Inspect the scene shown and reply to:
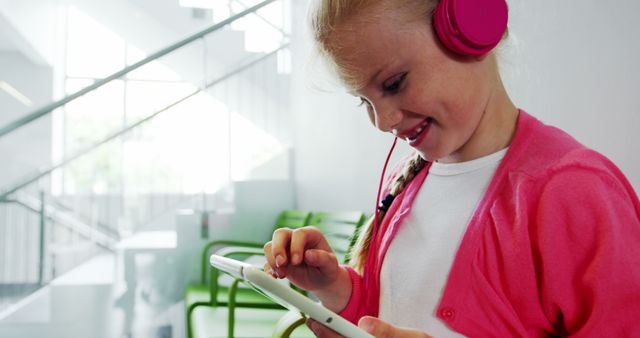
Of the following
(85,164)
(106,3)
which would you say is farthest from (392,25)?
(106,3)

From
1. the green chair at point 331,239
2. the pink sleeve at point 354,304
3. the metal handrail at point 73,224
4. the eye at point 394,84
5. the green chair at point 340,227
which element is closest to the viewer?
the eye at point 394,84

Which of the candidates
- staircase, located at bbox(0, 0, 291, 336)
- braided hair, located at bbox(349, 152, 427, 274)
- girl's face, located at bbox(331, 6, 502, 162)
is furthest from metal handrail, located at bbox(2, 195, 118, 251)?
girl's face, located at bbox(331, 6, 502, 162)

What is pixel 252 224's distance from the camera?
3.11 meters

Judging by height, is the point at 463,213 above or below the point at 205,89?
below

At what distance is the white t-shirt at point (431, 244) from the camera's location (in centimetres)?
71

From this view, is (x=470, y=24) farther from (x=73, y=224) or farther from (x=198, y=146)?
(x=73, y=224)

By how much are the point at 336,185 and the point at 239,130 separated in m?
0.97

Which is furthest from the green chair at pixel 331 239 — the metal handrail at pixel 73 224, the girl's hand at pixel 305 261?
the metal handrail at pixel 73 224

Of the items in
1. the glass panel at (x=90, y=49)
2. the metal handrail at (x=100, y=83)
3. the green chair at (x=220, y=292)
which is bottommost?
the green chair at (x=220, y=292)

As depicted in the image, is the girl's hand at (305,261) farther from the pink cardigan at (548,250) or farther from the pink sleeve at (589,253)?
the pink sleeve at (589,253)

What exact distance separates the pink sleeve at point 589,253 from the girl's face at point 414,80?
14 centimetres

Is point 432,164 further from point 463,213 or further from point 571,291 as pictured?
point 571,291

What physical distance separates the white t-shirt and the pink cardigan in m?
0.03

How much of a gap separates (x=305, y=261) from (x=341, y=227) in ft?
4.71
